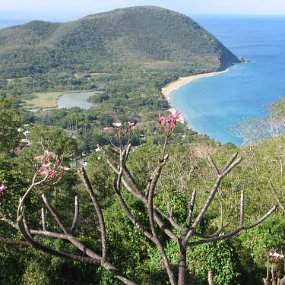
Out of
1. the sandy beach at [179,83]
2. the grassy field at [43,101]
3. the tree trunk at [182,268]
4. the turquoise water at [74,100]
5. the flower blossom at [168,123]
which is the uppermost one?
the flower blossom at [168,123]

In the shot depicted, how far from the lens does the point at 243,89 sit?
197ft

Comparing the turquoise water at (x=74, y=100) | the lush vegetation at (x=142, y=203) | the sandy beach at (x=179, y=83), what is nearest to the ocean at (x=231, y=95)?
the sandy beach at (x=179, y=83)

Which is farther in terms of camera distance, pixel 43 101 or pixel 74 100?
pixel 74 100

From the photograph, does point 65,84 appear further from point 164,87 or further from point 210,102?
point 210,102

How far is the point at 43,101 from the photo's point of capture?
6338cm

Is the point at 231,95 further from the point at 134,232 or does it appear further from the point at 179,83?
the point at 134,232


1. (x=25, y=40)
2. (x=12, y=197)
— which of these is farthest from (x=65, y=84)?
(x=12, y=197)

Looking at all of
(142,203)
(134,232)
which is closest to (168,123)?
(134,232)

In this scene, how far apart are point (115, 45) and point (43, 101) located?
38766 millimetres

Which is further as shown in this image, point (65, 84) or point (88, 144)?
point (65, 84)

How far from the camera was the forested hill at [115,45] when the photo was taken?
87.0 m

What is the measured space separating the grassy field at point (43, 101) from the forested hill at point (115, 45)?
15243 millimetres

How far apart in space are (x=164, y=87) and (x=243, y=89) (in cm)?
1470

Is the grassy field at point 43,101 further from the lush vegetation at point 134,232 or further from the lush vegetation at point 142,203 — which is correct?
the lush vegetation at point 134,232
